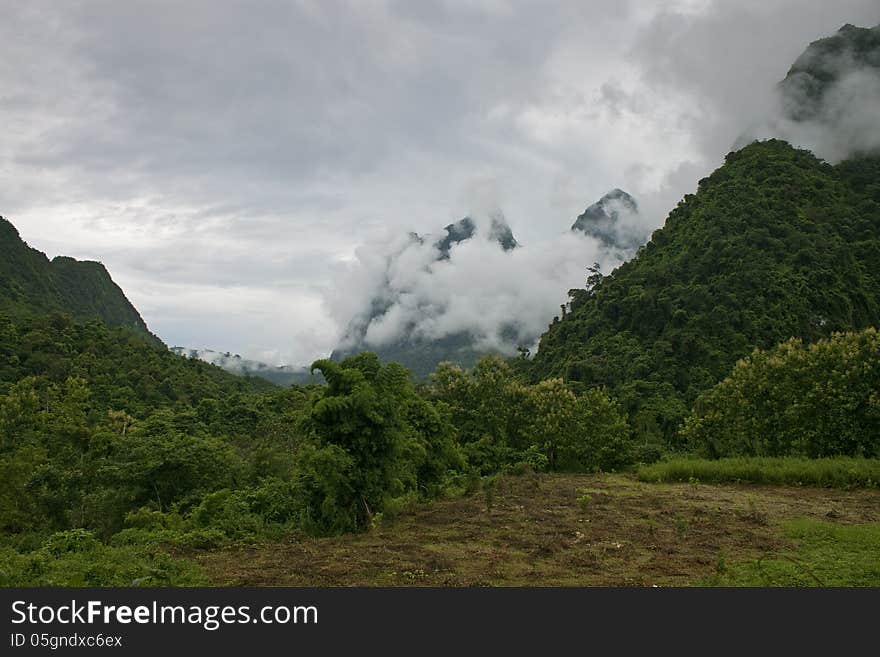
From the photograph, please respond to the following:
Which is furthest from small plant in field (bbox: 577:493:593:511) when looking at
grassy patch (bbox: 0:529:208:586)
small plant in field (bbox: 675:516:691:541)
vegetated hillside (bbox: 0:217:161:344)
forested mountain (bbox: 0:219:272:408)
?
vegetated hillside (bbox: 0:217:161:344)

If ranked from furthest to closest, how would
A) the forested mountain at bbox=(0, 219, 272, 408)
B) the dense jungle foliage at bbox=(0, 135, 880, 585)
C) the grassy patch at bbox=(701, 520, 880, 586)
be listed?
1. the forested mountain at bbox=(0, 219, 272, 408)
2. the dense jungle foliage at bbox=(0, 135, 880, 585)
3. the grassy patch at bbox=(701, 520, 880, 586)

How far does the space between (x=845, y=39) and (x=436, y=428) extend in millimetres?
78118

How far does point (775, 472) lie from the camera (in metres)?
20.4

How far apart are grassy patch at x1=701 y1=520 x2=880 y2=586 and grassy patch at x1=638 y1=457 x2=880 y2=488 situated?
8.11 meters

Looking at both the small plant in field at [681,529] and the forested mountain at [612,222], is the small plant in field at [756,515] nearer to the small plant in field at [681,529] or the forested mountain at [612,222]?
the small plant in field at [681,529]

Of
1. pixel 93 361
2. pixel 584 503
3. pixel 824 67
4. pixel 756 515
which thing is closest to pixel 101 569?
pixel 584 503

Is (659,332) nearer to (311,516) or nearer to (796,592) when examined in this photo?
(311,516)

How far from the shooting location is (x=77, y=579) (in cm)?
760

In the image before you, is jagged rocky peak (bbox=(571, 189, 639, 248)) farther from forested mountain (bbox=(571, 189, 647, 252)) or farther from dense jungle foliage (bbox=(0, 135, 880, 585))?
dense jungle foliage (bbox=(0, 135, 880, 585))

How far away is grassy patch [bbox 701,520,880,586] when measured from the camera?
27.5 feet

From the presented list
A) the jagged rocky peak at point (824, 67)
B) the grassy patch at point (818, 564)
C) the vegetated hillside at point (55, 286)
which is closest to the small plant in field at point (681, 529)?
the grassy patch at point (818, 564)

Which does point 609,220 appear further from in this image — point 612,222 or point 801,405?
point 801,405

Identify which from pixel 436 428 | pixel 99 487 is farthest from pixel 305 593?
pixel 99 487

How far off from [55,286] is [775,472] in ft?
334
